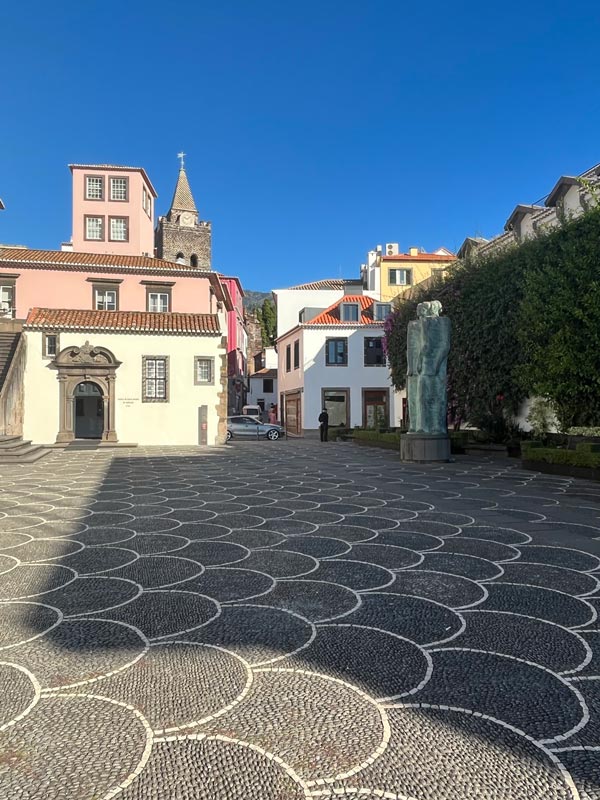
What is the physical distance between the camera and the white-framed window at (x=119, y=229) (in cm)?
4028

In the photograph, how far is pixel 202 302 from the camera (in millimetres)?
27641

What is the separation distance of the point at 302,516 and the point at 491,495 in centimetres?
357

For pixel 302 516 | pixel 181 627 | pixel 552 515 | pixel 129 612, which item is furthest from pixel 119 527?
pixel 552 515

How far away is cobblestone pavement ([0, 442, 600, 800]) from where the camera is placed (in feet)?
6.53

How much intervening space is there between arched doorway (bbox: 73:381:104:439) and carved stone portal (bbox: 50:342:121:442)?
15.1 ft

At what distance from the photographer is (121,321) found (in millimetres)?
24828

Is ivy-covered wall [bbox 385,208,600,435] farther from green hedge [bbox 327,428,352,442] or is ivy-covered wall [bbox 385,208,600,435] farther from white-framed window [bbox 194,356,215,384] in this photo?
white-framed window [bbox 194,356,215,384]

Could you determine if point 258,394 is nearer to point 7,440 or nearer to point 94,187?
point 94,187

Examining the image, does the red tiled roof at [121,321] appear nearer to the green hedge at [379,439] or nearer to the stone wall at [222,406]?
the stone wall at [222,406]

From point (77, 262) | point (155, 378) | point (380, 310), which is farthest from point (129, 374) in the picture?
point (380, 310)

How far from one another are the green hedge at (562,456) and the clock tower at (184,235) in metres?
43.9

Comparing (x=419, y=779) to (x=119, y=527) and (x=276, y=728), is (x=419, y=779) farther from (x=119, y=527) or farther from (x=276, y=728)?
(x=119, y=527)

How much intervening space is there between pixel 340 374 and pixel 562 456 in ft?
74.8

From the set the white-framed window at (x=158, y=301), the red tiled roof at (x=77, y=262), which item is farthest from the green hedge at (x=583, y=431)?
the white-framed window at (x=158, y=301)
